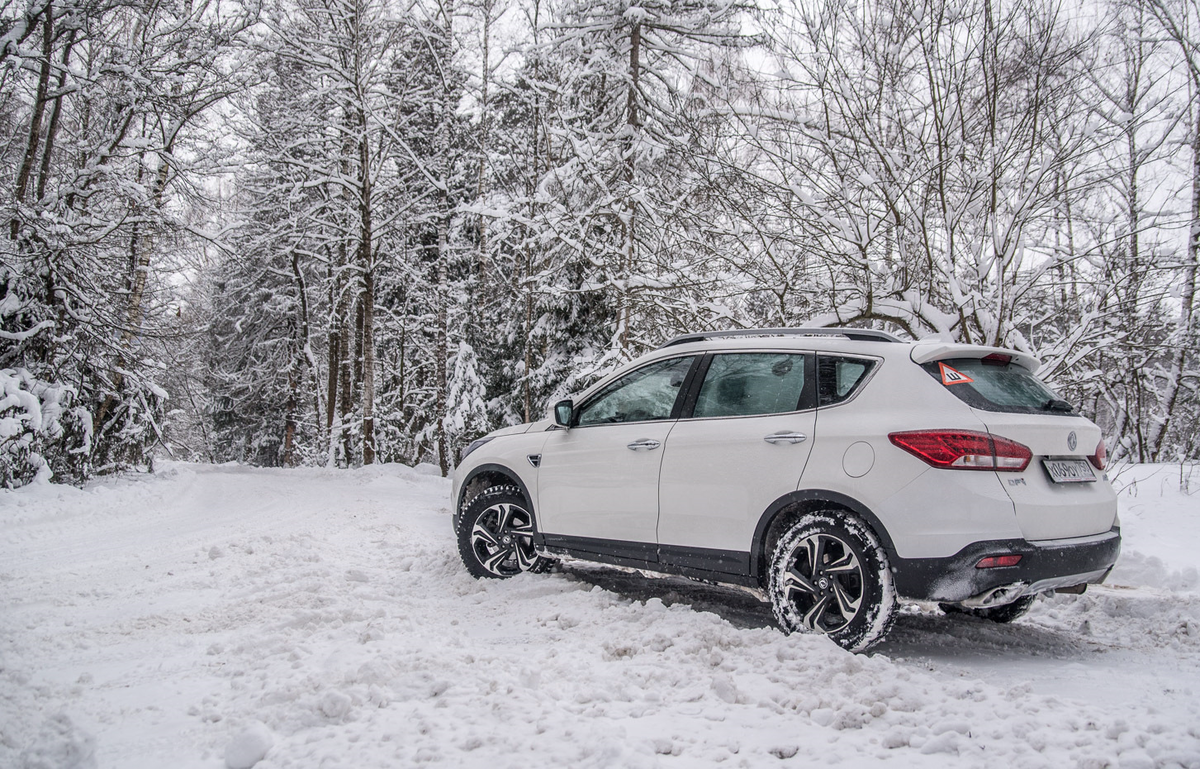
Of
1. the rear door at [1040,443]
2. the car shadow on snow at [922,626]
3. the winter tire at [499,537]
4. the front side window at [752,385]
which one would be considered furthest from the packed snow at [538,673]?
the front side window at [752,385]

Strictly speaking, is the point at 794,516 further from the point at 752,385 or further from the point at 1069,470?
the point at 1069,470

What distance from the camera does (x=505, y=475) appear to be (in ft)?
19.0

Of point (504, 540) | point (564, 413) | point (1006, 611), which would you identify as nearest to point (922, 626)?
point (1006, 611)

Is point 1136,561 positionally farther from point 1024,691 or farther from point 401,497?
point 401,497

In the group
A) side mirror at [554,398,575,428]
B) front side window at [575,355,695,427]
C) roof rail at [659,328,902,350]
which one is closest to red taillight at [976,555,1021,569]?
roof rail at [659,328,902,350]

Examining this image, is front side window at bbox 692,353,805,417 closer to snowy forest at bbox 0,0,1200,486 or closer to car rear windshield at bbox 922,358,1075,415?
car rear windshield at bbox 922,358,1075,415

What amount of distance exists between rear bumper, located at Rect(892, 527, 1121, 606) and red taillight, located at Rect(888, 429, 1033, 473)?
385 millimetres

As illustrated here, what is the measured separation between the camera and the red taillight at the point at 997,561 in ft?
11.4

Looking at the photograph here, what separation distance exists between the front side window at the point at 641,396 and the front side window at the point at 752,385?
25 cm

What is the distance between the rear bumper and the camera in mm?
3486

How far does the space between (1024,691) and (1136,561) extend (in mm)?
3835

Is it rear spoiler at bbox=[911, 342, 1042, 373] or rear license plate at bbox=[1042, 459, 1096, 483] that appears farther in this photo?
rear spoiler at bbox=[911, 342, 1042, 373]

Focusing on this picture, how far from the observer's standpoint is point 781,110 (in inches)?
304

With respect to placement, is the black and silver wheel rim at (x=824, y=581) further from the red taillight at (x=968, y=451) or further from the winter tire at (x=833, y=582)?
the red taillight at (x=968, y=451)
